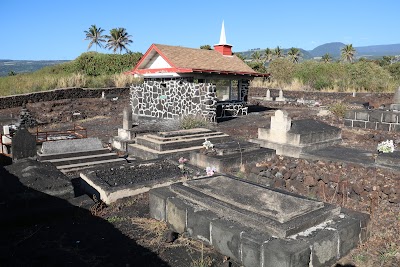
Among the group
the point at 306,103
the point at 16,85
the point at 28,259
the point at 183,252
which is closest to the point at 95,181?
the point at 28,259

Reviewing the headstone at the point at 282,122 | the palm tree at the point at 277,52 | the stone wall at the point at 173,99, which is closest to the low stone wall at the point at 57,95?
the stone wall at the point at 173,99

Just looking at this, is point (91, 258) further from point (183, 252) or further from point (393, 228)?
point (393, 228)

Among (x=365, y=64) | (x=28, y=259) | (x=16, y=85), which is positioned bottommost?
(x=28, y=259)

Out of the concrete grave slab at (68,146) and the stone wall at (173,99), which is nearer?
the concrete grave slab at (68,146)

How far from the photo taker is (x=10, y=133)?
41.5 ft

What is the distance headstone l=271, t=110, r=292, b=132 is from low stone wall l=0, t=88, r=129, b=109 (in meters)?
17.6

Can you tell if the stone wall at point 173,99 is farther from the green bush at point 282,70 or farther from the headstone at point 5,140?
the green bush at point 282,70

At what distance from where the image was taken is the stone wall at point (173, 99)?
1764 centimetres

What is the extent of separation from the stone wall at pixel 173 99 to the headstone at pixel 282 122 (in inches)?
274

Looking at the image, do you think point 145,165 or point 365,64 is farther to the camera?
point 365,64

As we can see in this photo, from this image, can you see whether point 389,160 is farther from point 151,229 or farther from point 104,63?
point 104,63

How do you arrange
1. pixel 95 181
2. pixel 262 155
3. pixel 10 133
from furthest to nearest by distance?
pixel 10 133, pixel 262 155, pixel 95 181

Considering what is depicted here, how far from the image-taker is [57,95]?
24.2 m

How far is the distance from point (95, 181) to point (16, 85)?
2137cm
